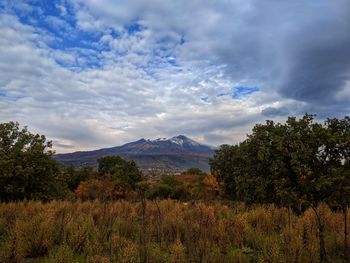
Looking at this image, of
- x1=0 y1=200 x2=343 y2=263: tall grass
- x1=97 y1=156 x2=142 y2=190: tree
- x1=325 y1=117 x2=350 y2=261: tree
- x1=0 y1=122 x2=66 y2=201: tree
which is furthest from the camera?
x1=97 y1=156 x2=142 y2=190: tree

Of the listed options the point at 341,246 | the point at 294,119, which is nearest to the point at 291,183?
the point at 294,119

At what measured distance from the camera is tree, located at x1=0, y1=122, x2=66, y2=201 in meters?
20.0

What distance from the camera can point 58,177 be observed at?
75.2 feet

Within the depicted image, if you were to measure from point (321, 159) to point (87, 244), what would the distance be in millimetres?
12061

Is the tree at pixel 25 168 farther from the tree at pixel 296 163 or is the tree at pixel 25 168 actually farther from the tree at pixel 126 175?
the tree at pixel 126 175

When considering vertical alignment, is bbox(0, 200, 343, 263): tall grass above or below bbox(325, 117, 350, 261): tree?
below

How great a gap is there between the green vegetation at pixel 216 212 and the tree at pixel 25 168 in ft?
0.21

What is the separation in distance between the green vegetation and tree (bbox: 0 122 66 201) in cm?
6

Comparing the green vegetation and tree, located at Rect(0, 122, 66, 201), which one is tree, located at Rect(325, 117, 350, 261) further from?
tree, located at Rect(0, 122, 66, 201)

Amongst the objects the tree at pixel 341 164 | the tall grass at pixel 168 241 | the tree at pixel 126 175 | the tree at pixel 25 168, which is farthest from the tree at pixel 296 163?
the tree at pixel 126 175

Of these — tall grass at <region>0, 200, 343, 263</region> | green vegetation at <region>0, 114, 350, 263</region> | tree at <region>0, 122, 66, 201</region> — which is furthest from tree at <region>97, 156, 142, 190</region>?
tall grass at <region>0, 200, 343, 263</region>

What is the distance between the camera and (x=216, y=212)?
15.5 meters

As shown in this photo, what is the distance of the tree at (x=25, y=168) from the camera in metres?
20.0

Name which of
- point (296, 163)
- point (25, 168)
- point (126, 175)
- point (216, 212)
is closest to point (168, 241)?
point (216, 212)
